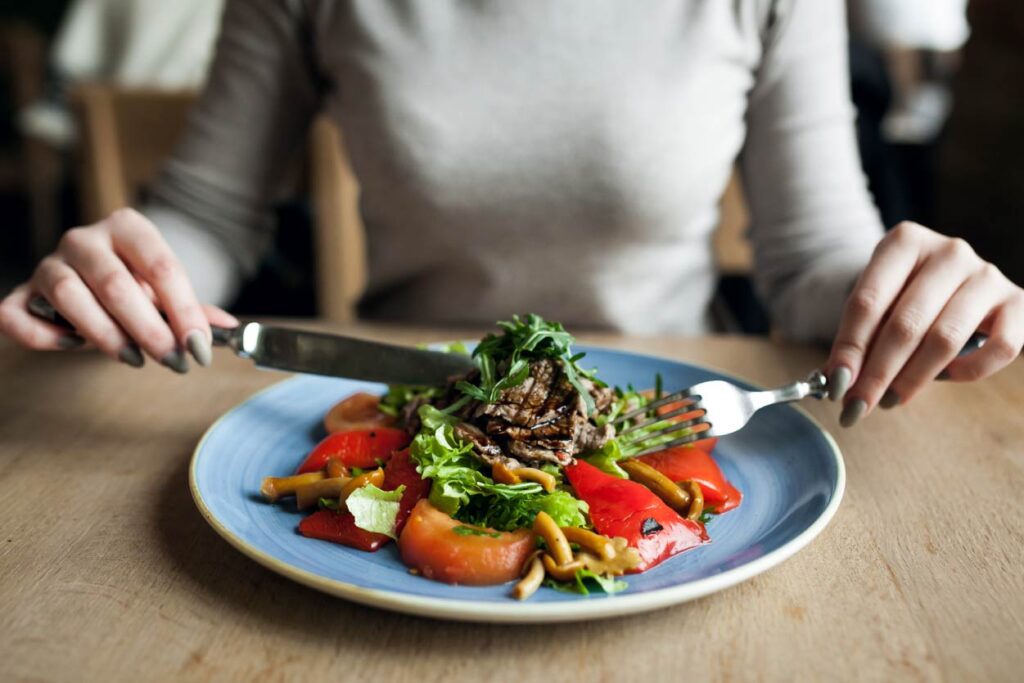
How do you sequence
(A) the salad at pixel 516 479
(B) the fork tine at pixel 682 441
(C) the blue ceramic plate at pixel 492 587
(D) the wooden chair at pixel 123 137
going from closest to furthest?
(C) the blue ceramic plate at pixel 492 587 < (A) the salad at pixel 516 479 < (B) the fork tine at pixel 682 441 < (D) the wooden chair at pixel 123 137

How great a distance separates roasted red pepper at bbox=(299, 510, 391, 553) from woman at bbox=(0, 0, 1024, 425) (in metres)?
0.86

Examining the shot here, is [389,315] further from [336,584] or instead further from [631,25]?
[336,584]

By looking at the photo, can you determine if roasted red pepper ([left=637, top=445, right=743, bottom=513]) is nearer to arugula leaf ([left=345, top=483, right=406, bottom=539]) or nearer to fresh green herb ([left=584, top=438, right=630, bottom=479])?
fresh green herb ([left=584, top=438, right=630, bottom=479])

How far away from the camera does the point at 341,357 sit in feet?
3.72

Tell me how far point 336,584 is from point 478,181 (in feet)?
3.36

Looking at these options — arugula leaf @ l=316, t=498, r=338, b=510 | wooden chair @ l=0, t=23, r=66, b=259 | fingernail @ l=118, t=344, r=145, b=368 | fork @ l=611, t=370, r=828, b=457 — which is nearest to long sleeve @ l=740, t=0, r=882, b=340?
fork @ l=611, t=370, r=828, b=457

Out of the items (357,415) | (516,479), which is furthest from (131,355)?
(516,479)

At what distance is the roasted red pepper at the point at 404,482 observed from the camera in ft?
2.83

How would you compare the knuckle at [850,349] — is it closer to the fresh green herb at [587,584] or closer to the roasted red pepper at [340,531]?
the fresh green herb at [587,584]

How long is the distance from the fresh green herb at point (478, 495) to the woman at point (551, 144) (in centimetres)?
77

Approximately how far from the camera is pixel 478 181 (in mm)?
1591

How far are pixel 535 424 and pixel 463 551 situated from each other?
0.77 ft

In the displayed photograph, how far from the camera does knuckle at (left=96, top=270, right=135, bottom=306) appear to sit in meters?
1.05

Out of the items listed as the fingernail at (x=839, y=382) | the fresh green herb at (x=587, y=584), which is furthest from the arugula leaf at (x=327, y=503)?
the fingernail at (x=839, y=382)
